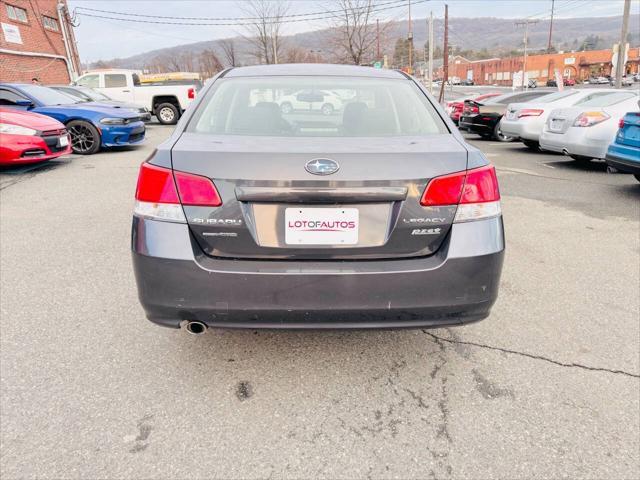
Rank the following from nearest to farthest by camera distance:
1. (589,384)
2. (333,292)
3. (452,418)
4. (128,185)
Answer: (333,292) < (452,418) < (589,384) < (128,185)

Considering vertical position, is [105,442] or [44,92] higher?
[44,92]

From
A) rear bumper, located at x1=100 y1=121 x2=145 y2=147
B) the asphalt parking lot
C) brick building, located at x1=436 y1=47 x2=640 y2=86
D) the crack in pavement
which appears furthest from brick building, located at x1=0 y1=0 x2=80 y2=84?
brick building, located at x1=436 y1=47 x2=640 y2=86

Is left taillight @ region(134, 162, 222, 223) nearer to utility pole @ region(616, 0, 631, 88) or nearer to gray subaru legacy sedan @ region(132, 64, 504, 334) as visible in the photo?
gray subaru legacy sedan @ region(132, 64, 504, 334)

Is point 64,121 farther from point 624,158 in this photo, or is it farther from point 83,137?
point 624,158

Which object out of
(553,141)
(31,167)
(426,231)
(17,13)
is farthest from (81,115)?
(17,13)

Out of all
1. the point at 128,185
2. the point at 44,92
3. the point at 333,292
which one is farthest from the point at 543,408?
the point at 44,92

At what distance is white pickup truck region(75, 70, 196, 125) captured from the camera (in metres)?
17.2

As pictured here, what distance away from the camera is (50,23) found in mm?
24812

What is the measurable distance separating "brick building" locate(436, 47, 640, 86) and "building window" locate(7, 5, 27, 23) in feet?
247

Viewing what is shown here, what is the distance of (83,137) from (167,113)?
8.16m

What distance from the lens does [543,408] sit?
2174 millimetres

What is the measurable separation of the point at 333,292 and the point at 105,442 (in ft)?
3.82

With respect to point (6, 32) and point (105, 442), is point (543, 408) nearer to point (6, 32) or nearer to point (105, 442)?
point (105, 442)

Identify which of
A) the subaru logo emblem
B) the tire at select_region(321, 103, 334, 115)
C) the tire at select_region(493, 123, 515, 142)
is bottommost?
the tire at select_region(493, 123, 515, 142)
